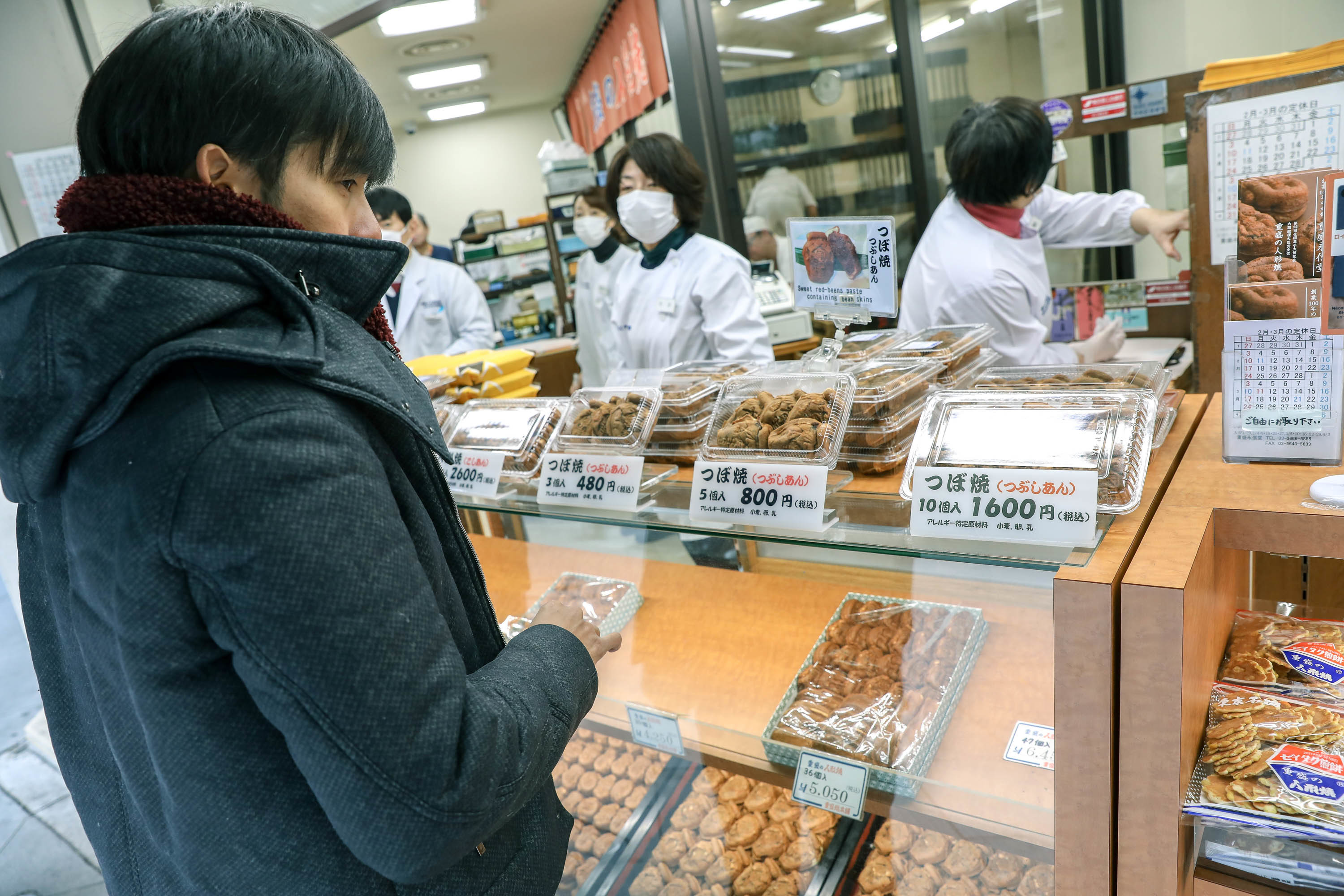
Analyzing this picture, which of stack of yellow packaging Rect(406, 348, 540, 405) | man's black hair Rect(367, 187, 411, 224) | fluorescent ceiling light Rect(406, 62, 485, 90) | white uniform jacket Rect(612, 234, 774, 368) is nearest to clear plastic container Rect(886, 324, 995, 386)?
stack of yellow packaging Rect(406, 348, 540, 405)

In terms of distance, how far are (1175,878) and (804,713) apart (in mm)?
564

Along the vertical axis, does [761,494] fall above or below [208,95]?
below

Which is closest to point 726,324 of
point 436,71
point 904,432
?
point 904,432

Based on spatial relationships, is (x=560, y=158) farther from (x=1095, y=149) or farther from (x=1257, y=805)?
(x=1257, y=805)

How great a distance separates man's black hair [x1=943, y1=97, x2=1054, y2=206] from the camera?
227 cm

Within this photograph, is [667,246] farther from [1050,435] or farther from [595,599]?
[1050,435]

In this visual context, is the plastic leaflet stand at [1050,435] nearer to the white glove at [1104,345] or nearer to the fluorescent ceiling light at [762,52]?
the white glove at [1104,345]

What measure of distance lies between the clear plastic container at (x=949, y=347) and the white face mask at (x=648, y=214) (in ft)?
5.46

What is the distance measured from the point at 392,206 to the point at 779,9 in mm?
2364

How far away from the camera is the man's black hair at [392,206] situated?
13.5ft

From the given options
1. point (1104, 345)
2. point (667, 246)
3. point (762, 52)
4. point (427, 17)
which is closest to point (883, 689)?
point (1104, 345)

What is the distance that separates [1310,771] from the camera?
81cm

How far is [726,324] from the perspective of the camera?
2.89m

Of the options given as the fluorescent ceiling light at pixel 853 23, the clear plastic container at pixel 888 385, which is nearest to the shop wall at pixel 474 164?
the fluorescent ceiling light at pixel 853 23
